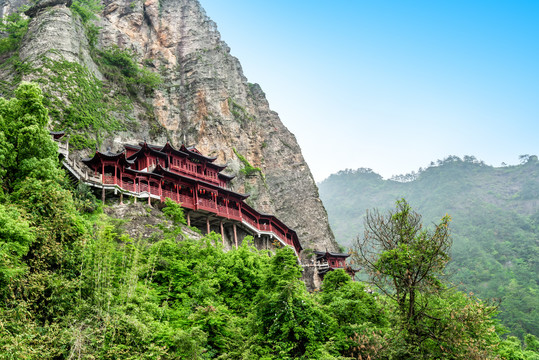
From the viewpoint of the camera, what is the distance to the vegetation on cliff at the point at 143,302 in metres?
12.2

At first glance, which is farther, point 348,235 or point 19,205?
point 348,235

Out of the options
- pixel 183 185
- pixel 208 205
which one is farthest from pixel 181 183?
pixel 208 205

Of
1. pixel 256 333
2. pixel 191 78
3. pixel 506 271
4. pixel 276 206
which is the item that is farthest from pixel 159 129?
pixel 506 271

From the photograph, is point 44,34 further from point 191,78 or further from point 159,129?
point 191,78

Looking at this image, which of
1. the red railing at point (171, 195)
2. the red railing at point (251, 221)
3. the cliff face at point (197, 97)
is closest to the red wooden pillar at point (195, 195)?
the red railing at point (171, 195)

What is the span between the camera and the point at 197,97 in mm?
55906

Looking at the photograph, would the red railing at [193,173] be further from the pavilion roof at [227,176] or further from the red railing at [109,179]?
the red railing at [109,179]

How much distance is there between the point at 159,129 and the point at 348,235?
79124mm

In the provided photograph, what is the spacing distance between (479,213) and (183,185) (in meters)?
91.3

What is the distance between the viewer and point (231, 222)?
123ft

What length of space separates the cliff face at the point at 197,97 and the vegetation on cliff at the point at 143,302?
24.2 meters

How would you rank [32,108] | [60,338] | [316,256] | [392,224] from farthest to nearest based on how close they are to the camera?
[316,256], [32,108], [392,224], [60,338]

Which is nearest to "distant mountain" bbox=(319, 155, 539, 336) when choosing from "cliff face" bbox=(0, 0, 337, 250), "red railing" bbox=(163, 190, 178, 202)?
"cliff face" bbox=(0, 0, 337, 250)

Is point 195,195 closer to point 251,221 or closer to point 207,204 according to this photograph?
point 207,204
